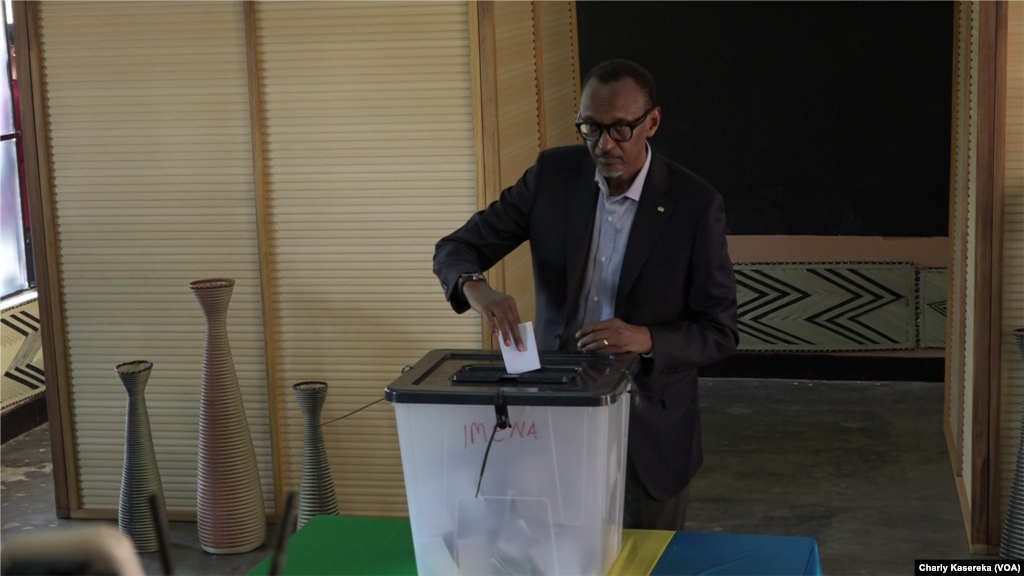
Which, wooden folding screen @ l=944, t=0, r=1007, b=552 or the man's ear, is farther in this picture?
wooden folding screen @ l=944, t=0, r=1007, b=552

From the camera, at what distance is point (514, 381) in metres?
1.90

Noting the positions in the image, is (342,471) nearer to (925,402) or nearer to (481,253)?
(481,253)

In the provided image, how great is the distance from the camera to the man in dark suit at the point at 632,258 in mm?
2367

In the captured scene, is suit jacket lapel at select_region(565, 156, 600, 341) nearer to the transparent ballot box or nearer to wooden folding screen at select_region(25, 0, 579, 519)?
the transparent ballot box

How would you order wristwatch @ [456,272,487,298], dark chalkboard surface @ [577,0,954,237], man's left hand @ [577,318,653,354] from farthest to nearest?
dark chalkboard surface @ [577,0,954,237], wristwatch @ [456,272,487,298], man's left hand @ [577,318,653,354]

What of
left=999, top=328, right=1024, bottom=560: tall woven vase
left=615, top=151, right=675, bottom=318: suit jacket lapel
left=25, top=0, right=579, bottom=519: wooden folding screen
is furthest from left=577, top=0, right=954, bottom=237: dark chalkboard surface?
left=615, top=151, right=675, bottom=318: suit jacket lapel

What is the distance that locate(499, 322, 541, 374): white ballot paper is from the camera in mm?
1933

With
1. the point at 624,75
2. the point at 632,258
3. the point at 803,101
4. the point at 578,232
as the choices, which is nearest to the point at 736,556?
the point at 632,258

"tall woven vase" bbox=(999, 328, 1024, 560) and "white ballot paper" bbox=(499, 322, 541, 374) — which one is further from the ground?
"white ballot paper" bbox=(499, 322, 541, 374)

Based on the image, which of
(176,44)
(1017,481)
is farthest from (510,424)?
(176,44)

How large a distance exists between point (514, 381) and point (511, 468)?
14 centimetres

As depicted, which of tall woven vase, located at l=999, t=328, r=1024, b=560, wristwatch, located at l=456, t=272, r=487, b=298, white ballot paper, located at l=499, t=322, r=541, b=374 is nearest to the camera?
white ballot paper, located at l=499, t=322, r=541, b=374

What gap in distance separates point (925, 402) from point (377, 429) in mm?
3057

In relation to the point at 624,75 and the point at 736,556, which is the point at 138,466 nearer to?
the point at 624,75
